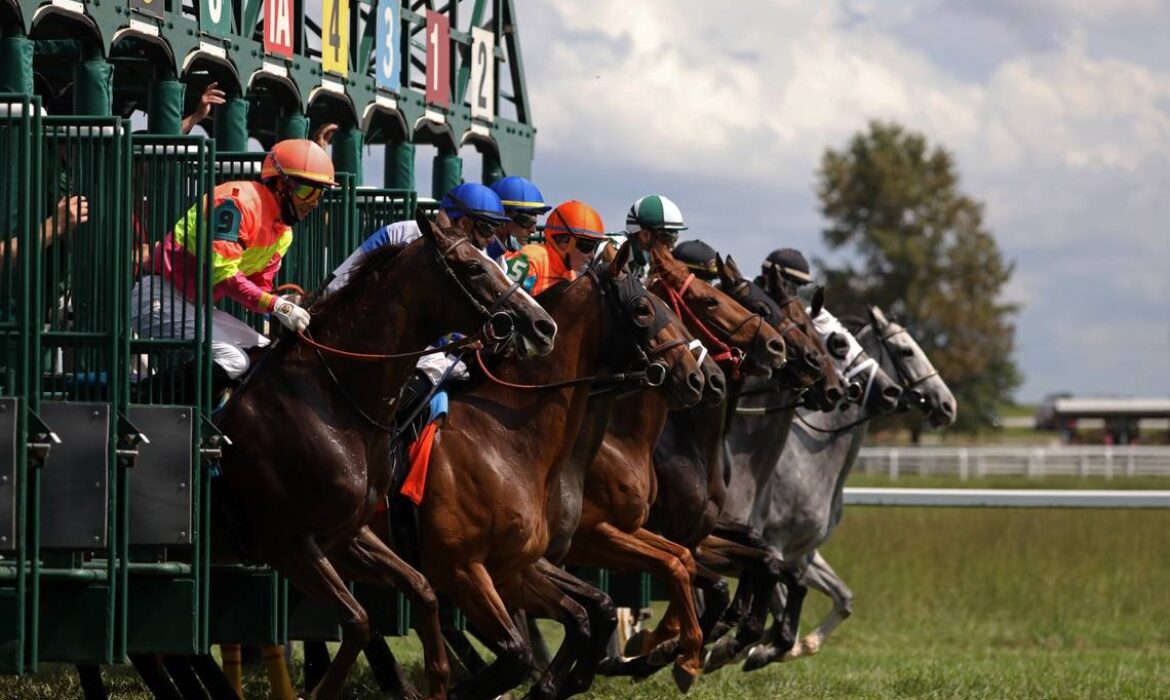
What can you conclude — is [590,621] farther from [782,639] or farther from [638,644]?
[782,639]

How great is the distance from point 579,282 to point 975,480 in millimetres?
28099

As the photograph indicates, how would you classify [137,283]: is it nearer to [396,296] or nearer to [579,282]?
[396,296]

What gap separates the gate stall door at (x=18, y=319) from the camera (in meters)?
6.66

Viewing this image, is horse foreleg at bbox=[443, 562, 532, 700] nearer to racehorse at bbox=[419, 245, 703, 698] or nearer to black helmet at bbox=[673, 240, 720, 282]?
racehorse at bbox=[419, 245, 703, 698]

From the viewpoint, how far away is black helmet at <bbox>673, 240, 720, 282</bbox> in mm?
11188

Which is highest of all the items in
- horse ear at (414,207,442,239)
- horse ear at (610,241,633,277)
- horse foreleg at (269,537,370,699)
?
horse ear at (414,207,442,239)

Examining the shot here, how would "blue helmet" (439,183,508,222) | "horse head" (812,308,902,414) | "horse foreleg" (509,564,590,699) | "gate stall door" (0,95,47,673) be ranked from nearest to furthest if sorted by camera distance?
1. "gate stall door" (0,95,47,673)
2. "horse foreleg" (509,564,590,699)
3. "blue helmet" (439,183,508,222)
4. "horse head" (812,308,902,414)

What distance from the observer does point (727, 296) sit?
1027 centimetres

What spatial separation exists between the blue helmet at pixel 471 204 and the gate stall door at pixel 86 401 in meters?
1.90

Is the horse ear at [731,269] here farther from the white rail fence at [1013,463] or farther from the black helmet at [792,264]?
the white rail fence at [1013,463]

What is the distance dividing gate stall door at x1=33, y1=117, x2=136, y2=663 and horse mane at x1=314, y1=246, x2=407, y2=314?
0.90 m

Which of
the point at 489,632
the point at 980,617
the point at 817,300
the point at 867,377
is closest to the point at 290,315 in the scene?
the point at 489,632

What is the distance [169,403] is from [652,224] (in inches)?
133

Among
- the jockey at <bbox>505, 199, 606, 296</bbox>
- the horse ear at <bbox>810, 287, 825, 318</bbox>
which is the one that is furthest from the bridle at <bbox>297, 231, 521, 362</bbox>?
the horse ear at <bbox>810, 287, 825, 318</bbox>
